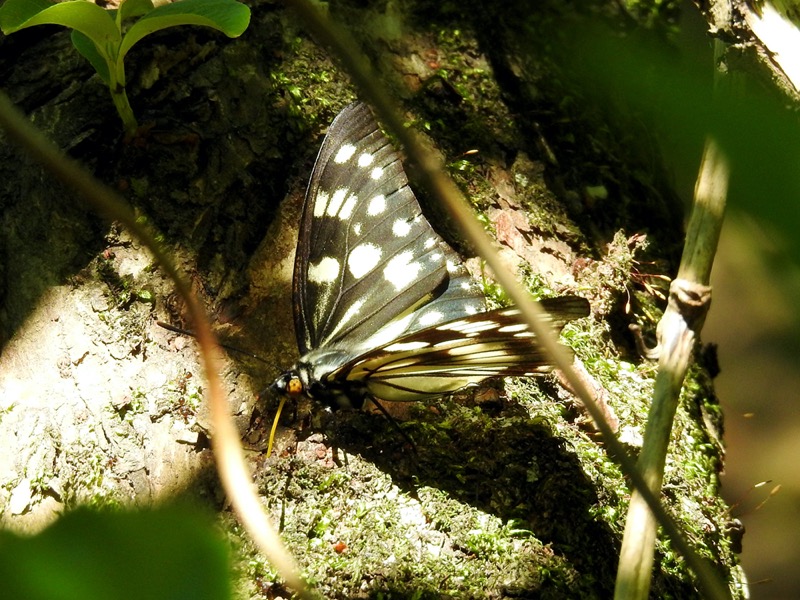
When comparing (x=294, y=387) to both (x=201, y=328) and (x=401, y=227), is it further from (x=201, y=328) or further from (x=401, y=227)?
(x=201, y=328)

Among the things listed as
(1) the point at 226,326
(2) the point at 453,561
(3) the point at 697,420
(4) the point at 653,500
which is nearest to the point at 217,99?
(1) the point at 226,326

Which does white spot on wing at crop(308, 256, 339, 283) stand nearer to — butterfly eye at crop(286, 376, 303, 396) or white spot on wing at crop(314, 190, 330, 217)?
white spot on wing at crop(314, 190, 330, 217)

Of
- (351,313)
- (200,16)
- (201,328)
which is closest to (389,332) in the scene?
(351,313)

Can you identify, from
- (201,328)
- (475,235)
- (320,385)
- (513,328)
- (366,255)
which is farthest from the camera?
(366,255)

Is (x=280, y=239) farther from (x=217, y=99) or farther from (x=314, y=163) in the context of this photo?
(x=217, y=99)

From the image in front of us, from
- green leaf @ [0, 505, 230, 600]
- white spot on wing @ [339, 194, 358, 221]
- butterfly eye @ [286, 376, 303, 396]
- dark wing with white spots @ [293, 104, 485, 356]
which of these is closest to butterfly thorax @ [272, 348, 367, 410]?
butterfly eye @ [286, 376, 303, 396]

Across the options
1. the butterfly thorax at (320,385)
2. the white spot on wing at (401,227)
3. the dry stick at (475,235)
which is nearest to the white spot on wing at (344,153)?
the white spot on wing at (401,227)

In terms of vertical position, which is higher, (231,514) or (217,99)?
(217,99)

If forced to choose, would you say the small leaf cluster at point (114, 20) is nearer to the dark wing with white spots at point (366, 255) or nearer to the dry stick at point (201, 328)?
the dark wing with white spots at point (366, 255)
